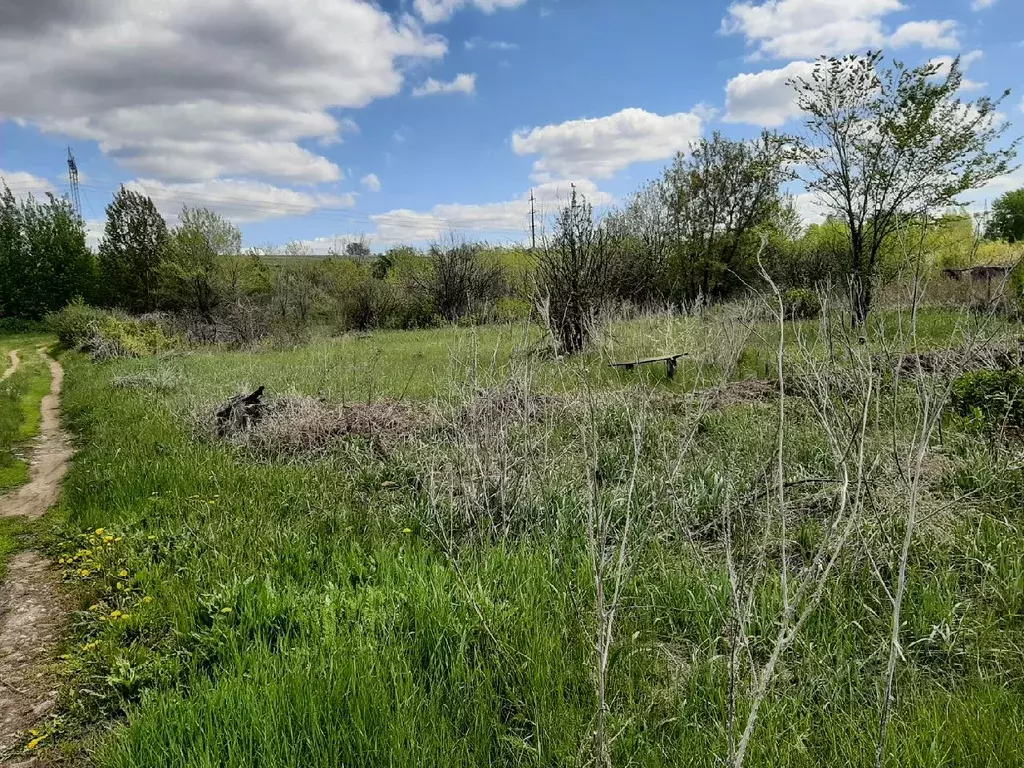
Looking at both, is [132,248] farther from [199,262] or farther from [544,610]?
[544,610]

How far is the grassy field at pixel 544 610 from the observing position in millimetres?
2332

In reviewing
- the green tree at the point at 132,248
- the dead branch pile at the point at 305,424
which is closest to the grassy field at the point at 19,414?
the dead branch pile at the point at 305,424

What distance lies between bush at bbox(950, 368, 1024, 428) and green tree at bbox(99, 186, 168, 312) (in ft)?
140

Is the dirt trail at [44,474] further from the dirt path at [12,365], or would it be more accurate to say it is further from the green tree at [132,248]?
the green tree at [132,248]

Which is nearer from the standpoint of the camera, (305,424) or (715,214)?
(305,424)

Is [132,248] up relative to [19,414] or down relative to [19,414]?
up

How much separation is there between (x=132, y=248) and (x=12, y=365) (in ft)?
75.3

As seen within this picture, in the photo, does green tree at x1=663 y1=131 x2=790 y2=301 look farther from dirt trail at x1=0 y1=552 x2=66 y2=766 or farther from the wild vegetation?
dirt trail at x1=0 y1=552 x2=66 y2=766

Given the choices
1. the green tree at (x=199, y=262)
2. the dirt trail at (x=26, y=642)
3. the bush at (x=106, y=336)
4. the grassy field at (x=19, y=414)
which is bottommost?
the dirt trail at (x=26, y=642)

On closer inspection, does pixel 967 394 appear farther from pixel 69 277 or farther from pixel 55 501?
pixel 69 277

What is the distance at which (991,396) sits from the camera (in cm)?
608

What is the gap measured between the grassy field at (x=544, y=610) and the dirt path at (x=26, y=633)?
0.52ft

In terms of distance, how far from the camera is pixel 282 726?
2426mm

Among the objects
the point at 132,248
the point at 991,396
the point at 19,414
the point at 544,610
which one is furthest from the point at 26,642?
the point at 132,248
